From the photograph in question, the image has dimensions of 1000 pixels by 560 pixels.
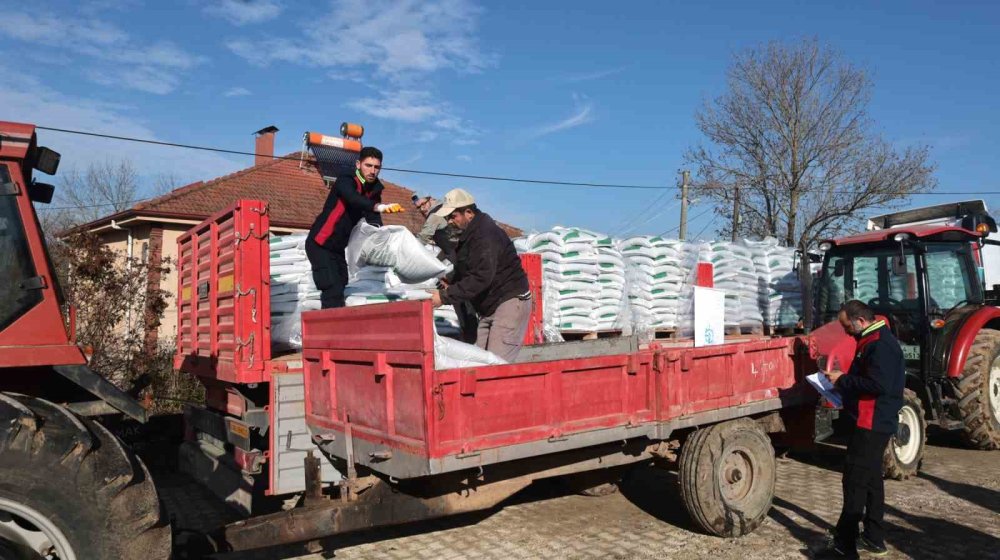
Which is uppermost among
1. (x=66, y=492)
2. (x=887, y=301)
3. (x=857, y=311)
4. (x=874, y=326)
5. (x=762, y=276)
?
(x=762, y=276)

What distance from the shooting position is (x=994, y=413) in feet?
25.6

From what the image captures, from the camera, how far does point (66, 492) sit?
285cm

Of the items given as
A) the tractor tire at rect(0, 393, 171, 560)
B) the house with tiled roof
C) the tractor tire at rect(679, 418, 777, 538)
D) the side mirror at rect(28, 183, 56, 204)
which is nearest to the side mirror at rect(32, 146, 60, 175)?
the side mirror at rect(28, 183, 56, 204)

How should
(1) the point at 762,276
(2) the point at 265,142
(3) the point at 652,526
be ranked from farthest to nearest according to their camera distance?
(2) the point at 265,142, (1) the point at 762,276, (3) the point at 652,526

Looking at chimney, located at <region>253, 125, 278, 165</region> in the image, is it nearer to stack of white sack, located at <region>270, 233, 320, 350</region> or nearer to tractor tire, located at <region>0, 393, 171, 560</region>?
stack of white sack, located at <region>270, 233, 320, 350</region>

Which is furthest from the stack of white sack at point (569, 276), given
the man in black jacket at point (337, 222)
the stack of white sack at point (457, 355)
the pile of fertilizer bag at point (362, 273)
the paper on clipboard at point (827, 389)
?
the stack of white sack at point (457, 355)

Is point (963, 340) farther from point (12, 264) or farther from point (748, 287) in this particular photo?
point (12, 264)

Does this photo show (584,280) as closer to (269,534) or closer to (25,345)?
(269,534)

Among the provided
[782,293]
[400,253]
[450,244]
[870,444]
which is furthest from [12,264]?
[782,293]

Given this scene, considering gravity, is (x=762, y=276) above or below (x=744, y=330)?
above

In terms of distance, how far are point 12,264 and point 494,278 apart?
8.96 feet

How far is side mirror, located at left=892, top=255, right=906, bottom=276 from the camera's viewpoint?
7457mm

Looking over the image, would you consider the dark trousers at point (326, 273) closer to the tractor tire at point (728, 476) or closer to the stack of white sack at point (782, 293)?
the tractor tire at point (728, 476)

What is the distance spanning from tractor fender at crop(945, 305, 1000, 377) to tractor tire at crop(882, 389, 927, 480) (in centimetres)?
79
